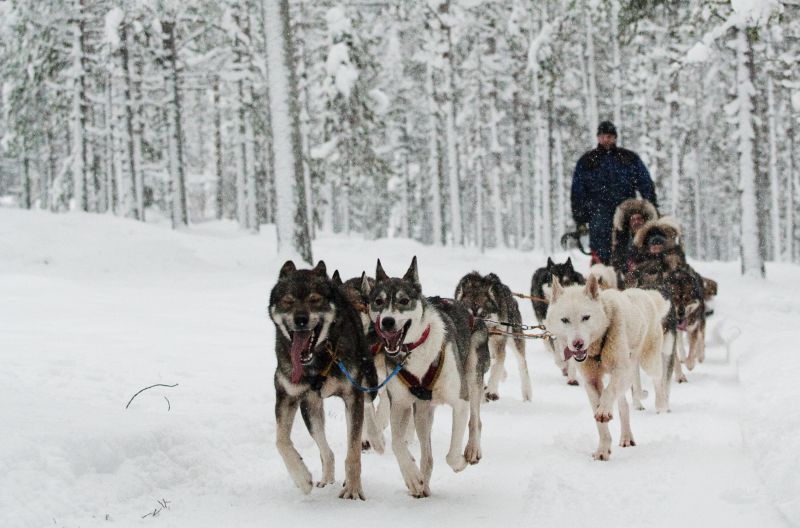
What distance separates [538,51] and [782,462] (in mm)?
24464

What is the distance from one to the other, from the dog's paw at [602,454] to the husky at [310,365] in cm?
182

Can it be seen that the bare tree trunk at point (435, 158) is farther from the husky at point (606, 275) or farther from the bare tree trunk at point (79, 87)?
the husky at point (606, 275)

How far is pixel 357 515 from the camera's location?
163 inches

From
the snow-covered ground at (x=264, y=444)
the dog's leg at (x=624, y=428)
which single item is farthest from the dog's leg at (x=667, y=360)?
the dog's leg at (x=624, y=428)

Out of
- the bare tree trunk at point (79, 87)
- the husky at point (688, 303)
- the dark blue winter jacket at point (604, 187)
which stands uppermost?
the bare tree trunk at point (79, 87)

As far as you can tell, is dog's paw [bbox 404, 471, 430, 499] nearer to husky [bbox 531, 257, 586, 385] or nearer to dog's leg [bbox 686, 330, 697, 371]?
husky [bbox 531, 257, 586, 385]

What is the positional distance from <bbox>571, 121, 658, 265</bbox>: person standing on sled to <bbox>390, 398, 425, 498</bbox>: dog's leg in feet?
19.3

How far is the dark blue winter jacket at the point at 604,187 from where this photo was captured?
9711 millimetres

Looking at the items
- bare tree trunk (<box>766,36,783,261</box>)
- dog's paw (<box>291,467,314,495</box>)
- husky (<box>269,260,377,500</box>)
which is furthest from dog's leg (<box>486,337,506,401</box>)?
bare tree trunk (<box>766,36,783,261</box>)

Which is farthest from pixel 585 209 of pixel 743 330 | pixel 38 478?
pixel 38 478

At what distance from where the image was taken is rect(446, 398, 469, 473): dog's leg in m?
4.56

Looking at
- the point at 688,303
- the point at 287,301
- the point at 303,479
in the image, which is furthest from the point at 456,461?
the point at 688,303

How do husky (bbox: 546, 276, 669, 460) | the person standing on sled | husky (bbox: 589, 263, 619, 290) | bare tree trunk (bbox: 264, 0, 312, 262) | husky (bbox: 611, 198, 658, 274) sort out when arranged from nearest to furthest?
husky (bbox: 546, 276, 669, 460) < husky (bbox: 589, 263, 619, 290) < husky (bbox: 611, 198, 658, 274) < the person standing on sled < bare tree trunk (bbox: 264, 0, 312, 262)

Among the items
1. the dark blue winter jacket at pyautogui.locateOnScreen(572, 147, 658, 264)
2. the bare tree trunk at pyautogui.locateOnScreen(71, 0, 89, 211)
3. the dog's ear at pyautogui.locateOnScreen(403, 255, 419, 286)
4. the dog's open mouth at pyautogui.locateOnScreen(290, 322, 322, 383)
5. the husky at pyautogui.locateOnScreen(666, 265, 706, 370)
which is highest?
the bare tree trunk at pyautogui.locateOnScreen(71, 0, 89, 211)
